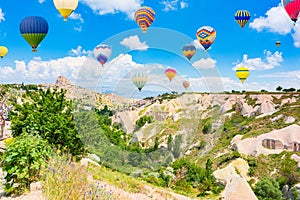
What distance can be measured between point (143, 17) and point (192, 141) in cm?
1808

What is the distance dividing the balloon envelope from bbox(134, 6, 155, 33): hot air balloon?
34.8 ft

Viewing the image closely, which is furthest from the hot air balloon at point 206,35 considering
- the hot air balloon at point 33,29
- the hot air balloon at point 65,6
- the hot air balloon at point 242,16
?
the hot air balloon at point 33,29

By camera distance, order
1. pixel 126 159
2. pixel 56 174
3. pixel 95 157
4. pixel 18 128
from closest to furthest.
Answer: pixel 56 174 < pixel 18 128 < pixel 95 157 < pixel 126 159

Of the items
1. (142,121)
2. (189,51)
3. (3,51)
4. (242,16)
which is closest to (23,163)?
(189,51)

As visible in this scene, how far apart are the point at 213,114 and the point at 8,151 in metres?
47.4

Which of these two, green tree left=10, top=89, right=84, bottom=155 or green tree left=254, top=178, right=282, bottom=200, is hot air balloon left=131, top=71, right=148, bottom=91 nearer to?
green tree left=254, top=178, right=282, bottom=200

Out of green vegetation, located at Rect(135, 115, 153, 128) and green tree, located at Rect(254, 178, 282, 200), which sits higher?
green vegetation, located at Rect(135, 115, 153, 128)

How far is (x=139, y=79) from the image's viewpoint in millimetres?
23734

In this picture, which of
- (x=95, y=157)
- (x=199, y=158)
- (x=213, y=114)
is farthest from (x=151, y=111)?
(x=95, y=157)

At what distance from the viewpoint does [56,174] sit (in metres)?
4.45

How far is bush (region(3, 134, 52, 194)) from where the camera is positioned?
5.08 metres

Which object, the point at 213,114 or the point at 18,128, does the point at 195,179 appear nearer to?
the point at 18,128

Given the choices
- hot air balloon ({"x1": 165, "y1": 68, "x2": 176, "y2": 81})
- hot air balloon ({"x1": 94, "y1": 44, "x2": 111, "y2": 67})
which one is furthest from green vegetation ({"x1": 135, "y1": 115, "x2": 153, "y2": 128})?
hot air balloon ({"x1": 94, "y1": 44, "x2": 111, "y2": 67})

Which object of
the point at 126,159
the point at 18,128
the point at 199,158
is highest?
the point at 18,128
